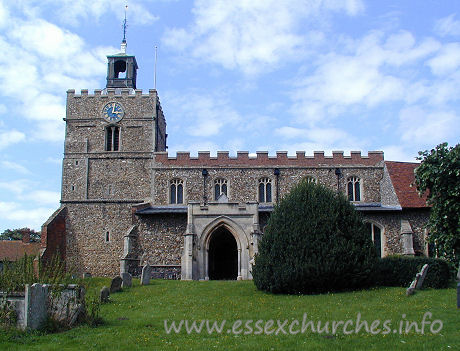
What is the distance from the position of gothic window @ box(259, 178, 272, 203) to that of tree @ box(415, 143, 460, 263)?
14.8m

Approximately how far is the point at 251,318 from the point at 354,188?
22257 mm

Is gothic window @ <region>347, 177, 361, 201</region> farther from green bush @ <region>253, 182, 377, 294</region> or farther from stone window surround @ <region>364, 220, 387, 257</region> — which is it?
green bush @ <region>253, 182, 377, 294</region>

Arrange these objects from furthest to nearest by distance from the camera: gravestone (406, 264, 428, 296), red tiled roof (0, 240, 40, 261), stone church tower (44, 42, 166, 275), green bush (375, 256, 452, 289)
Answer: red tiled roof (0, 240, 40, 261) → stone church tower (44, 42, 166, 275) → green bush (375, 256, 452, 289) → gravestone (406, 264, 428, 296)

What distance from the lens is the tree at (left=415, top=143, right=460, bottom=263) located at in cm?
2028

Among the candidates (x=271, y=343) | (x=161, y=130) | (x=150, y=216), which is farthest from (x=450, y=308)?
(x=161, y=130)

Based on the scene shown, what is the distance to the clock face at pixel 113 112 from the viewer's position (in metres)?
37.2

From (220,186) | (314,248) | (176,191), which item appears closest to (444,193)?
(314,248)

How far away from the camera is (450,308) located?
50.1ft

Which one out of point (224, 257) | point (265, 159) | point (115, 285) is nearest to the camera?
point (115, 285)

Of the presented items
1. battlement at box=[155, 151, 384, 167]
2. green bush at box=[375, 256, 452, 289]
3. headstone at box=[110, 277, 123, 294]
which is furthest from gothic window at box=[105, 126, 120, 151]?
green bush at box=[375, 256, 452, 289]

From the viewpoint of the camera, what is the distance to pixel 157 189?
3516 cm

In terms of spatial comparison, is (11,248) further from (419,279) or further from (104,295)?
(419,279)

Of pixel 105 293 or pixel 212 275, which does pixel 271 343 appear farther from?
pixel 212 275

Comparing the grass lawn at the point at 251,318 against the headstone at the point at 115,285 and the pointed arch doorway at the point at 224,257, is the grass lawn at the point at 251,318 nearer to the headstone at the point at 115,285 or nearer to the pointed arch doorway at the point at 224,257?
the headstone at the point at 115,285
